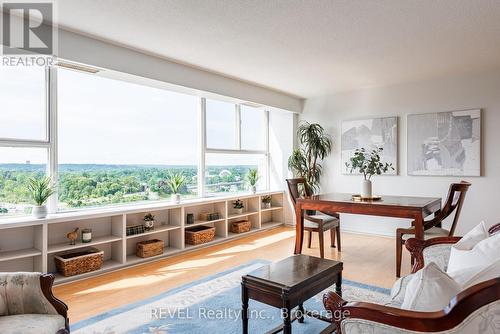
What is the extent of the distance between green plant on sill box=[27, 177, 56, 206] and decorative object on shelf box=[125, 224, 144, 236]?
38.6 inches

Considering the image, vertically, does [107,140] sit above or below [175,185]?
above

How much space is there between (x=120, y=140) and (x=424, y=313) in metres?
3.81

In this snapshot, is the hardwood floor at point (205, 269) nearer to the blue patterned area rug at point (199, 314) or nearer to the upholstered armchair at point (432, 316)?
the blue patterned area rug at point (199, 314)

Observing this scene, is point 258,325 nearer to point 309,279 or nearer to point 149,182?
point 309,279

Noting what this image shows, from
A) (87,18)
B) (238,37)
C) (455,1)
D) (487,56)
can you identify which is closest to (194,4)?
(238,37)

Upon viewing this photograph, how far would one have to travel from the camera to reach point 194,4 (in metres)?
2.63

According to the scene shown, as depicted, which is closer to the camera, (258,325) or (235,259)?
(258,325)

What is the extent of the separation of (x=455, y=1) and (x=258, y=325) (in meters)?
2.94

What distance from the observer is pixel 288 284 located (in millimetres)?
1954

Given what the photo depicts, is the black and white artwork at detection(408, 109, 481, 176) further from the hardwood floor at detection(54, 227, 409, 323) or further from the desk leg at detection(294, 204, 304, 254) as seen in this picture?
the desk leg at detection(294, 204, 304, 254)

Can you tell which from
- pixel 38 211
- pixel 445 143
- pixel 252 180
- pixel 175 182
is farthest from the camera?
pixel 252 180

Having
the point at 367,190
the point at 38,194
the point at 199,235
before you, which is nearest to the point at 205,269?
the point at 199,235

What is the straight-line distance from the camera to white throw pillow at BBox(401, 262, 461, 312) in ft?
3.87

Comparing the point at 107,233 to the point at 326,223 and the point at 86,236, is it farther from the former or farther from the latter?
the point at 326,223
